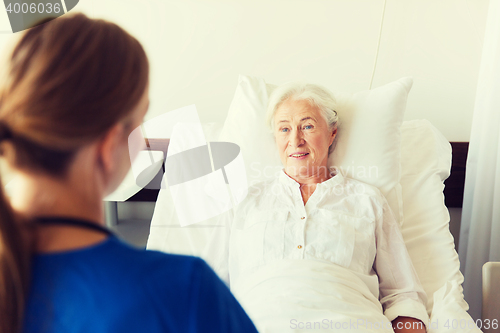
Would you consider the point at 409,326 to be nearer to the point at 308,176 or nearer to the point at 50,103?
the point at 308,176

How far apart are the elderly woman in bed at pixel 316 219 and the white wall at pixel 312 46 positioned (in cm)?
42

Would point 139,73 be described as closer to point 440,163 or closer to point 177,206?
point 177,206

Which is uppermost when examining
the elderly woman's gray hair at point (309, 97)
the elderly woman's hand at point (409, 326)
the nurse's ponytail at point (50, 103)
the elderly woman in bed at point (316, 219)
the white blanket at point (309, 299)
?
the nurse's ponytail at point (50, 103)

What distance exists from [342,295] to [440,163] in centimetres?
83

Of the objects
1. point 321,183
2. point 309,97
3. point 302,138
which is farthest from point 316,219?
point 309,97

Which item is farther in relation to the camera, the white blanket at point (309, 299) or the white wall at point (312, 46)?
the white wall at point (312, 46)

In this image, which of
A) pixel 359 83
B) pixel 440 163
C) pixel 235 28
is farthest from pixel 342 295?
pixel 235 28

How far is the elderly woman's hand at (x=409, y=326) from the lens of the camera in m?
1.11

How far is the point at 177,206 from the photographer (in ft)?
4.91

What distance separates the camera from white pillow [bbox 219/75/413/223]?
4.74 ft

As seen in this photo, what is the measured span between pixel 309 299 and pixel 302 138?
1.92 ft

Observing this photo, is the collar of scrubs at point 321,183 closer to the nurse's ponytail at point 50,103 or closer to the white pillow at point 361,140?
the white pillow at point 361,140

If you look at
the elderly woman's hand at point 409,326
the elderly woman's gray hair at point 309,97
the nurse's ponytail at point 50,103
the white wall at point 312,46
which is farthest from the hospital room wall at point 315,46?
the nurse's ponytail at point 50,103

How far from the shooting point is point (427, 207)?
1.45 m
